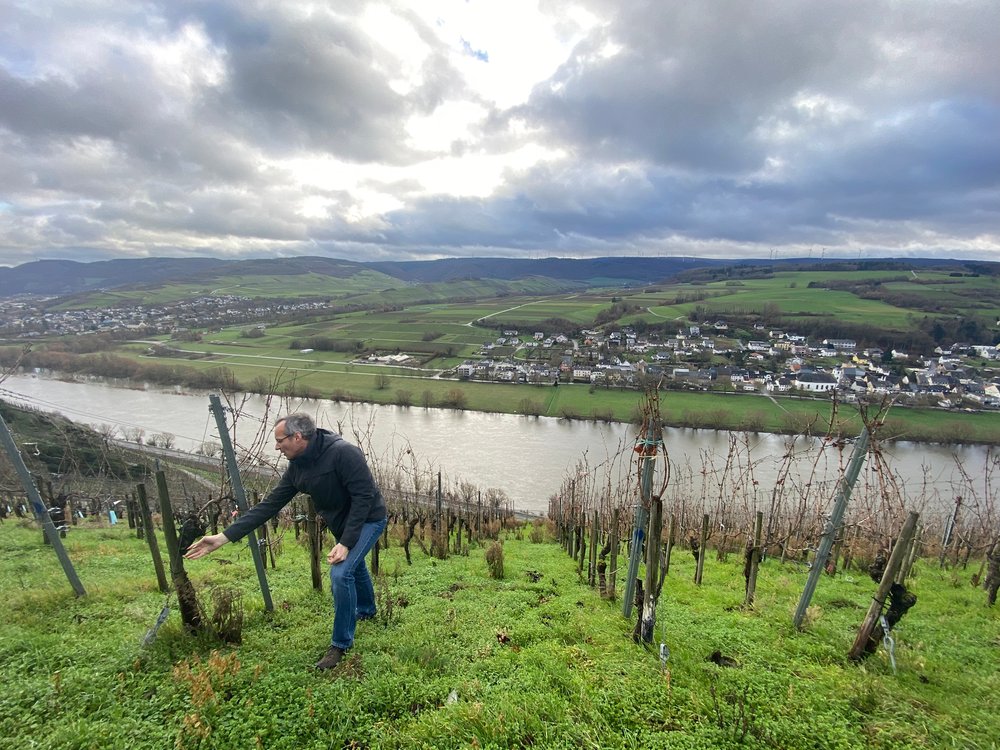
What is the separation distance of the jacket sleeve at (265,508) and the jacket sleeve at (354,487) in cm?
52

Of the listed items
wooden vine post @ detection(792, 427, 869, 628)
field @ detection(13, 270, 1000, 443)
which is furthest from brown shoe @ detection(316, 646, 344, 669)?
field @ detection(13, 270, 1000, 443)

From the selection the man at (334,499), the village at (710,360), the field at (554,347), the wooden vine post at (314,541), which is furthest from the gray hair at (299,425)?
the village at (710,360)

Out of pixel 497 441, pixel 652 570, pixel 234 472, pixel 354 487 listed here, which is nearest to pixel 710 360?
pixel 497 441

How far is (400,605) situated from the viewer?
5457 millimetres

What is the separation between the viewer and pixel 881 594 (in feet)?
13.1

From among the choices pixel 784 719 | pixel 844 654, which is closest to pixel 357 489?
pixel 784 719

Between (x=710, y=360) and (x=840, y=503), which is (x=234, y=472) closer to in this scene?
(x=840, y=503)

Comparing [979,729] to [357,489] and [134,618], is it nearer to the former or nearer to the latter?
[357,489]

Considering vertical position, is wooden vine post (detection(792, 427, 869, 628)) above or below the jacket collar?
below

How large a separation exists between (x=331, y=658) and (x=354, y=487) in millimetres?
1500

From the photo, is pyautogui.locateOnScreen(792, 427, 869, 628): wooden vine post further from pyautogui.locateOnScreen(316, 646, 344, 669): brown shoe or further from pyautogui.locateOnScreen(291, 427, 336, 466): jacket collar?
pyautogui.locateOnScreen(291, 427, 336, 466): jacket collar

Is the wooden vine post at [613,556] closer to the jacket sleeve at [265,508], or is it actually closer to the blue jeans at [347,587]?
the blue jeans at [347,587]

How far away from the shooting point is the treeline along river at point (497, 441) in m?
26.7

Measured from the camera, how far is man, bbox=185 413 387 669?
3797 mm
